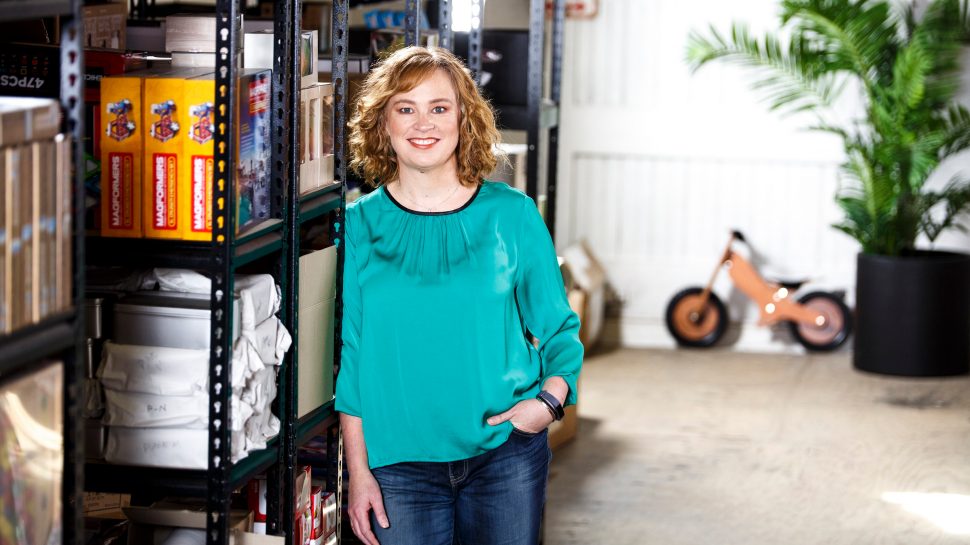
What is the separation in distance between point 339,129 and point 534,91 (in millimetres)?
1665

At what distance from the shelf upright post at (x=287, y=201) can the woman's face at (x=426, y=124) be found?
A: 0.62 ft

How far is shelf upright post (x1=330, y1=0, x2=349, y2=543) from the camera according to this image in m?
2.52

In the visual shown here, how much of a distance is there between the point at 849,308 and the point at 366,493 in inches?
182

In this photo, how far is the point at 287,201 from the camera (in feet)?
7.76

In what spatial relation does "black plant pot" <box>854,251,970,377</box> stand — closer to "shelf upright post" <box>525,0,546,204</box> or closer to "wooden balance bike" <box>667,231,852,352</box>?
"wooden balance bike" <box>667,231,852,352</box>

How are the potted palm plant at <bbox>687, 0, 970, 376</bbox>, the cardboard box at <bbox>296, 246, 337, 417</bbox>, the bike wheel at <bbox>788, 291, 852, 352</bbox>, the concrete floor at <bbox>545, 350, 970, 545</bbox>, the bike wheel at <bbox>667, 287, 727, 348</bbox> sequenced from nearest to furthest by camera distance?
the cardboard box at <bbox>296, 246, 337, 417</bbox>, the concrete floor at <bbox>545, 350, 970, 545</bbox>, the potted palm plant at <bbox>687, 0, 970, 376</bbox>, the bike wheel at <bbox>788, 291, 852, 352</bbox>, the bike wheel at <bbox>667, 287, 727, 348</bbox>

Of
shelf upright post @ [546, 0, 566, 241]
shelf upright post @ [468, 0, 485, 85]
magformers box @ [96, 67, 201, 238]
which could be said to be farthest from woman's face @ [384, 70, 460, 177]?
shelf upright post @ [546, 0, 566, 241]

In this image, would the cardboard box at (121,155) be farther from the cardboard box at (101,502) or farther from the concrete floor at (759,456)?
the concrete floor at (759,456)

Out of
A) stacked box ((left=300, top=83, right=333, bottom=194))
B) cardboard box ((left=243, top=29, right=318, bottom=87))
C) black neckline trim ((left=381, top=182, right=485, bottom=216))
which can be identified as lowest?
black neckline trim ((left=381, top=182, right=485, bottom=216))

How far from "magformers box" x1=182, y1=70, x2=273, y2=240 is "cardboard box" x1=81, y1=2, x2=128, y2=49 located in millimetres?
730

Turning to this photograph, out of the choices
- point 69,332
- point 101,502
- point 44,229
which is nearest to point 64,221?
point 44,229

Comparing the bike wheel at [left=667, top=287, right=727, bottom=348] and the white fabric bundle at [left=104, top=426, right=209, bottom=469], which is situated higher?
the white fabric bundle at [left=104, top=426, right=209, bottom=469]

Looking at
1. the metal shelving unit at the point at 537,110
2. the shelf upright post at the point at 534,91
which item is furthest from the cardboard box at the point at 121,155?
the shelf upright post at the point at 534,91

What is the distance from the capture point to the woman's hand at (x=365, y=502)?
2273mm
